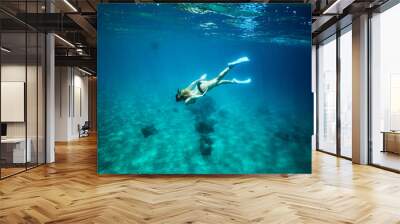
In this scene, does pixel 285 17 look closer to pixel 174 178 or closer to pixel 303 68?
pixel 303 68

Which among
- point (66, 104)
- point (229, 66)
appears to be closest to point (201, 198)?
point (229, 66)

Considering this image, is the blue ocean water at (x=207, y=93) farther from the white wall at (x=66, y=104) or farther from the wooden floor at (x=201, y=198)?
the white wall at (x=66, y=104)

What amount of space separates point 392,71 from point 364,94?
749 millimetres

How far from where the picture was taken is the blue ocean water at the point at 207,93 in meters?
6.18

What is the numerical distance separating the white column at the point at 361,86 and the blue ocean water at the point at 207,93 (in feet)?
6.63

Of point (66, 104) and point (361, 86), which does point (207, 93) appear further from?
point (66, 104)

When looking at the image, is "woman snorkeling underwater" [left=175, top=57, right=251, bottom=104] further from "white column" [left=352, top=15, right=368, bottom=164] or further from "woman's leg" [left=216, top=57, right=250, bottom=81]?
"white column" [left=352, top=15, right=368, bottom=164]

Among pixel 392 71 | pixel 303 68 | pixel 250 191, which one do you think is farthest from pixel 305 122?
pixel 392 71

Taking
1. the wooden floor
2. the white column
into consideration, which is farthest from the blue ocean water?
the white column

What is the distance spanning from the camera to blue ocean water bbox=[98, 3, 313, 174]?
20.3 ft

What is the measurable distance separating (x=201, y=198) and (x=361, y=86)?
476 centimetres

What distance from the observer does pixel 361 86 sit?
7.52 meters

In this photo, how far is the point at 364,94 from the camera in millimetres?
7492

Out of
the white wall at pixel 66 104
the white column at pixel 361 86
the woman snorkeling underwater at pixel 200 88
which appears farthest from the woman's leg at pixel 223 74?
the white wall at pixel 66 104
